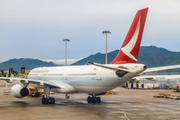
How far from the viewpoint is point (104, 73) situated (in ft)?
64.2

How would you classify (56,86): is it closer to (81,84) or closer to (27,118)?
(81,84)

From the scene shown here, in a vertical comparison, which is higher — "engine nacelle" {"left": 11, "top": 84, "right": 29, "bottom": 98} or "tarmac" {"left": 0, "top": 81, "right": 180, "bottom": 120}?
"engine nacelle" {"left": 11, "top": 84, "right": 29, "bottom": 98}

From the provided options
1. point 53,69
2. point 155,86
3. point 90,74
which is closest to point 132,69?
point 90,74

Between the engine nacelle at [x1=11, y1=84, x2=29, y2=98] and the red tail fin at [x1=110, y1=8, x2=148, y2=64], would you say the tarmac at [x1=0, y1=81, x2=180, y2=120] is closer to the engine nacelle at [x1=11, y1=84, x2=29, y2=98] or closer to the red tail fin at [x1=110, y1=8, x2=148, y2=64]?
the engine nacelle at [x1=11, y1=84, x2=29, y2=98]

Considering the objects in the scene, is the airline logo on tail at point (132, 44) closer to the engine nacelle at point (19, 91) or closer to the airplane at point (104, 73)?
the airplane at point (104, 73)

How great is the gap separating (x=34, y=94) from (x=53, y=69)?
6.17 m

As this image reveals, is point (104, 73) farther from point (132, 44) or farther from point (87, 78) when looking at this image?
point (132, 44)

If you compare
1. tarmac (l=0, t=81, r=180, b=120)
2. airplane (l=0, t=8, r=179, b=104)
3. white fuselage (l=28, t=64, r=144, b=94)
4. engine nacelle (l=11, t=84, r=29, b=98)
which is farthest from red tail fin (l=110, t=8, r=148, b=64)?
engine nacelle (l=11, t=84, r=29, b=98)

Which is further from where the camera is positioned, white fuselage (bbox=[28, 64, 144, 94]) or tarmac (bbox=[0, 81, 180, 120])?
white fuselage (bbox=[28, 64, 144, 94])

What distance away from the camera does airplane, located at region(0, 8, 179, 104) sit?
58.6ft

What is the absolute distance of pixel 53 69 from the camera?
90.3 ft

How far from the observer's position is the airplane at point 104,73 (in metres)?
17.9

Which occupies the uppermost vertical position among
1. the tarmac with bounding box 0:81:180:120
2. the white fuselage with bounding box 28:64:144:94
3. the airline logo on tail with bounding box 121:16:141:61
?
the airline logo on tail with bounding box 121:16:141:61

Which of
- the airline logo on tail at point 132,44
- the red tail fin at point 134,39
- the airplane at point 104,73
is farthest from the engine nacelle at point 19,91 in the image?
the airline logo on tail at point 132,44
